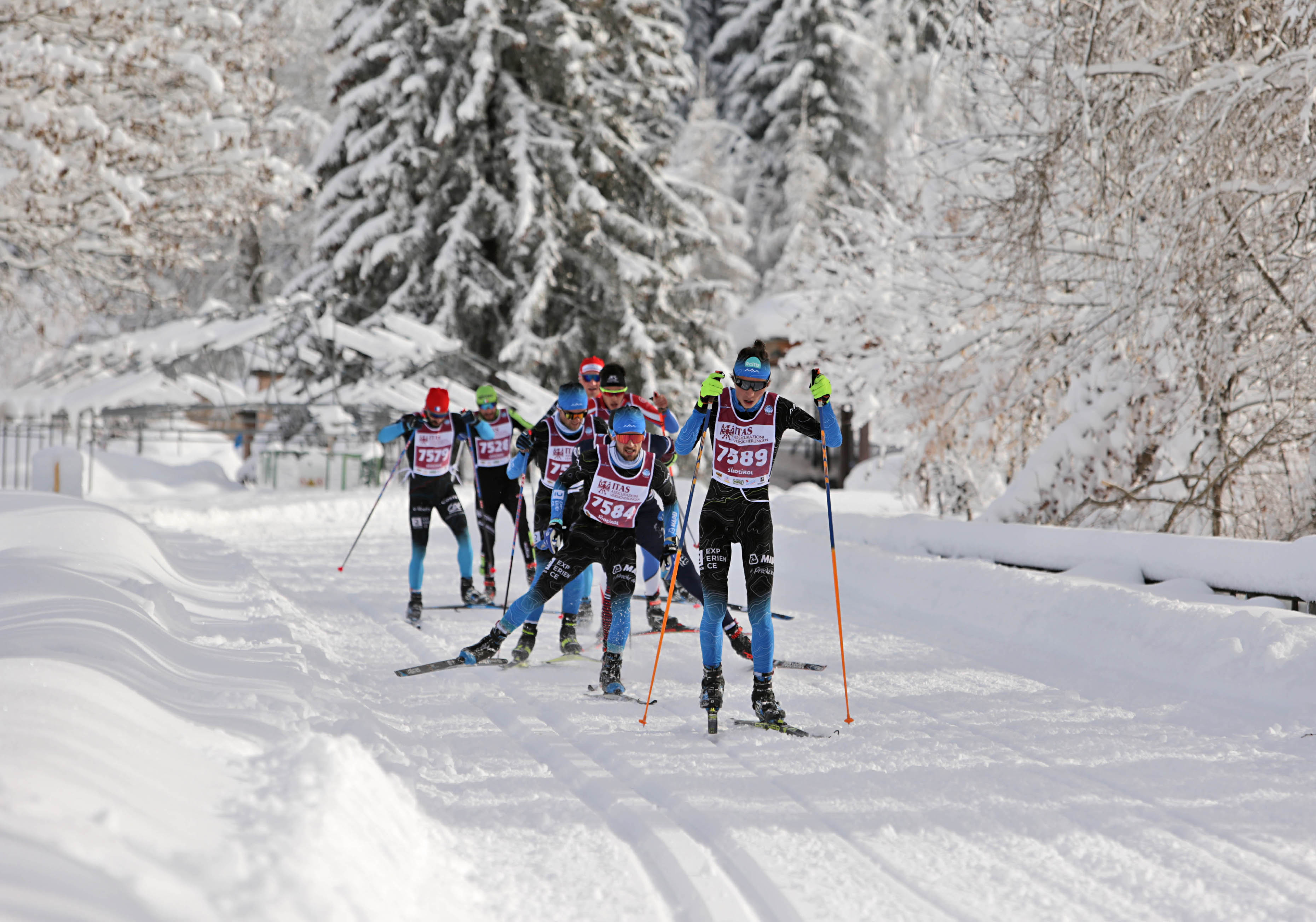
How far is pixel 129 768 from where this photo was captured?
3684 mm

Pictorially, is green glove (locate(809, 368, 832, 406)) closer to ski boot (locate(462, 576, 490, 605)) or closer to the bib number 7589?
the bib number 7589

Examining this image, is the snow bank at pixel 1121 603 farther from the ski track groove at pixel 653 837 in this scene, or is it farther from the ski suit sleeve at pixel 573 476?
the ski track groove at pixel 653 837

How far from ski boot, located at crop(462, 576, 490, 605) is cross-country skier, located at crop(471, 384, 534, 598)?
22cm

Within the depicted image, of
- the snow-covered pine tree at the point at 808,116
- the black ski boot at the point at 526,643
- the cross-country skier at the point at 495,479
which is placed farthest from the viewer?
the snow-covered pine tree at the point at 808,116

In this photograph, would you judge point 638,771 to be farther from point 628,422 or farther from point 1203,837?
point 628,422

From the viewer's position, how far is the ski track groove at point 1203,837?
385 centimetres

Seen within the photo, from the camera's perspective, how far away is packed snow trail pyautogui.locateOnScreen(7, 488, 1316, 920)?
11.2 feet

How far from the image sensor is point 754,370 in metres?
6.05

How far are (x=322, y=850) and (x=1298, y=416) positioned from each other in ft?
32.4

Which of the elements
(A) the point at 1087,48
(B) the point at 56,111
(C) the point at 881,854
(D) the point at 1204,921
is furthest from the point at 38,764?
(B) the point at 56,111

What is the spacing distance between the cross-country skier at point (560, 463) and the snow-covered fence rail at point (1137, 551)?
15.2 feet

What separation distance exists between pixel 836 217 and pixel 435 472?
58.8ft

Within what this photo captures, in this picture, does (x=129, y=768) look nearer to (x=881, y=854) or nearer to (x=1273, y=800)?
(x=881, y=854)

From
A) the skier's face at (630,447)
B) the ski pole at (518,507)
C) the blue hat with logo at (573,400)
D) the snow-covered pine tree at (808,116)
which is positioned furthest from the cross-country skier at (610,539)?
the snow-covered pine tree at (808,116)
